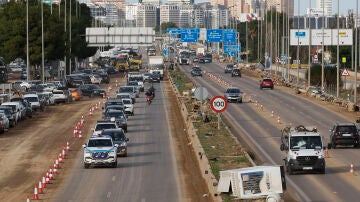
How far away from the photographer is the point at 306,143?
4162 cm

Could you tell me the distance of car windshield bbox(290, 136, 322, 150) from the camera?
4159cm

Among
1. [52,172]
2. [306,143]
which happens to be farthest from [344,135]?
[52,172]

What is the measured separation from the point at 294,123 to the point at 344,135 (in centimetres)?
1826

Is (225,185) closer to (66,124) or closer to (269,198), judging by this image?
(269,198)

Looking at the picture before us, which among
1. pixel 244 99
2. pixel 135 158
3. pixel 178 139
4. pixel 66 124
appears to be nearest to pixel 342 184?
pixel 135 158

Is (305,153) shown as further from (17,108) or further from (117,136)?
(17,108)

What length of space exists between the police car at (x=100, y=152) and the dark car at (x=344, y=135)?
12.6m

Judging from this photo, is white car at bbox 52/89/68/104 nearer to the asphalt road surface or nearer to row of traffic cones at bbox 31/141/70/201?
the asphalt road surface

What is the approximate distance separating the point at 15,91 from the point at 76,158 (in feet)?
190

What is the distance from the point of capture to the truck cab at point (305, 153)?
41219 millimetres

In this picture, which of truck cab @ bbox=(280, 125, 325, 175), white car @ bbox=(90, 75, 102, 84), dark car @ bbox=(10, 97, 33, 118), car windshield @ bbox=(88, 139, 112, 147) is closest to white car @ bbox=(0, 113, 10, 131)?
dark car @ bbox=(10, 97, 33, 118)

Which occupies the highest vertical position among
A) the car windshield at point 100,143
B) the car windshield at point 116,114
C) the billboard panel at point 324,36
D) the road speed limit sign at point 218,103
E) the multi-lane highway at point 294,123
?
the billboard panel at point 324,36

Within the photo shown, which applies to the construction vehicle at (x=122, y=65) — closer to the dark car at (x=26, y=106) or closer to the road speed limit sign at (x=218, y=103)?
the dark car at (x=26, y=106)

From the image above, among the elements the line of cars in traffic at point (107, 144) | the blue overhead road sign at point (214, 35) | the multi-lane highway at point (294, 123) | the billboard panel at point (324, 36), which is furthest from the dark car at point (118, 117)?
the blue overhead road sign at point (214, 35)
